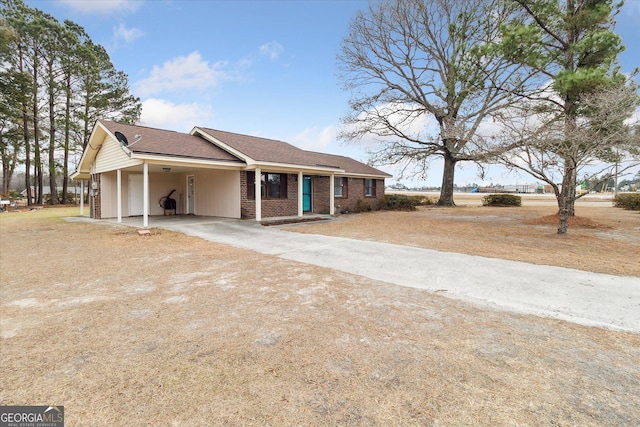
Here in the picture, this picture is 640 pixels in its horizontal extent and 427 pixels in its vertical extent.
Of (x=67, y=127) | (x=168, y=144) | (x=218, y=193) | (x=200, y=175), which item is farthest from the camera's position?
(x=67, y=127)

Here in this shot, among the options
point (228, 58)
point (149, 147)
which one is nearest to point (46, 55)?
point (228, 58)

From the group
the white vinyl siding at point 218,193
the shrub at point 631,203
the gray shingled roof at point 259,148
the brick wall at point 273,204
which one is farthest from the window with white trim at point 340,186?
the shrub at point 631,203

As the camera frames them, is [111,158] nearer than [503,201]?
Yes

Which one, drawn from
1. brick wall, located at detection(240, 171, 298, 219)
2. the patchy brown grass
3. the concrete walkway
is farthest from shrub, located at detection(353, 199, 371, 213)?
the concrete walkway

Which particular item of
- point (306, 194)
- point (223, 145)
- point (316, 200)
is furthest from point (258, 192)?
point (316, 200)

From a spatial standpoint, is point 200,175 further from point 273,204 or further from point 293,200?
point 293,200

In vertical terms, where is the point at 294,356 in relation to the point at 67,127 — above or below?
below

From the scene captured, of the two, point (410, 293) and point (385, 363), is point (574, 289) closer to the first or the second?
point (410, 293)

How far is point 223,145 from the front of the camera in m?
13.9

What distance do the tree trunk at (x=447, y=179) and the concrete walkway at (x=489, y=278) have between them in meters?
18.0

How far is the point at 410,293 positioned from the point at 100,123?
47.5ft

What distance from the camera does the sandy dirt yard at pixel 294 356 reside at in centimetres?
214

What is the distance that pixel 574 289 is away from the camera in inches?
185

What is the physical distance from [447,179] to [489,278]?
67.4 ft
